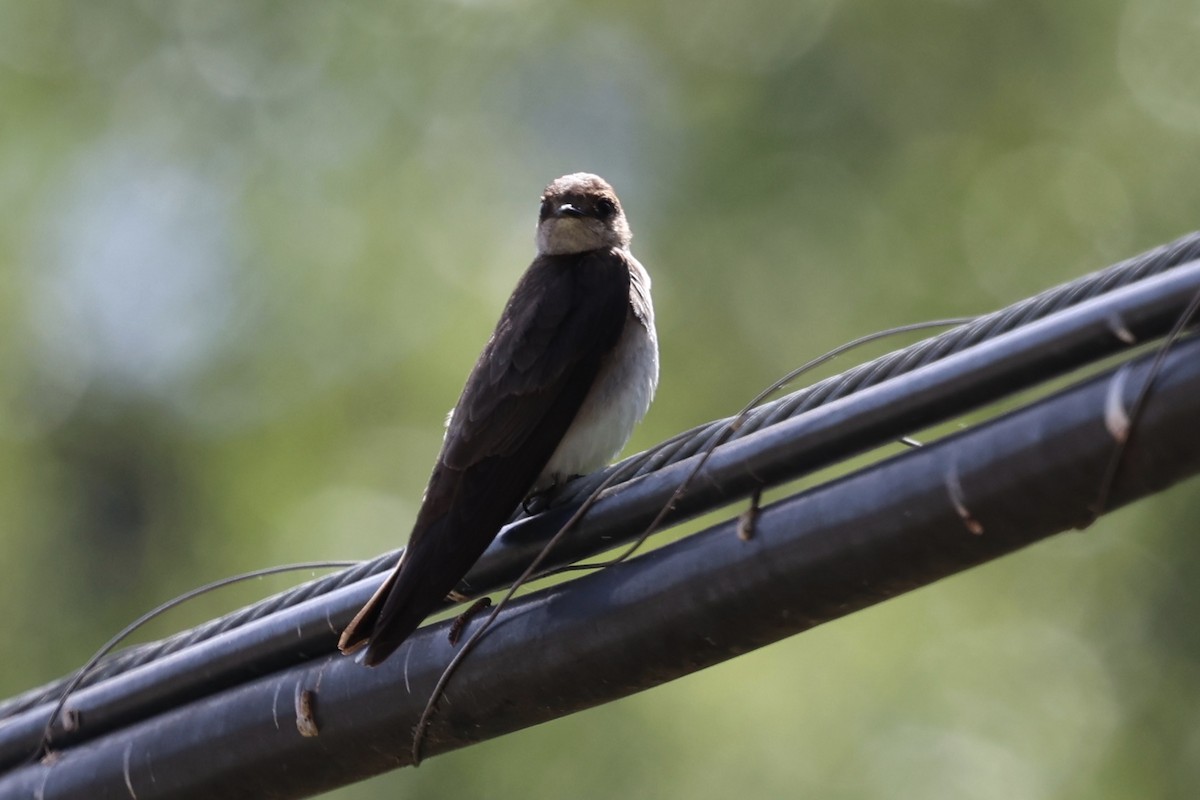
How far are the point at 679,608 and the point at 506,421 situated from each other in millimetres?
1527

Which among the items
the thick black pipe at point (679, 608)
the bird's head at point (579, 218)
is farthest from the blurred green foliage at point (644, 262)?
the thick black pipe at point (679, 608)

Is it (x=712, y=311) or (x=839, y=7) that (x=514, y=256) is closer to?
(x=712, y=311)

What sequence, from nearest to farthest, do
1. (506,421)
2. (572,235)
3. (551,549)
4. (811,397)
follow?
(811,397) < (551,549) < (506,421) < (572,235)

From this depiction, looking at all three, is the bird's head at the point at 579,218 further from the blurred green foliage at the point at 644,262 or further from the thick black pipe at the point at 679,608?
the blurred green foliage at the point at 644,262

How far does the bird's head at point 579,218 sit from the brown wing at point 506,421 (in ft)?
0.99

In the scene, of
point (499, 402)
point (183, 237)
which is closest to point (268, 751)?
point (499, 402)

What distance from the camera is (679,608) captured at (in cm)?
345

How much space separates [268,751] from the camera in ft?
13.3

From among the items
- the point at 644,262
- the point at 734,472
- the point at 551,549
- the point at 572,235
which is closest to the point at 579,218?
the point at 572,235

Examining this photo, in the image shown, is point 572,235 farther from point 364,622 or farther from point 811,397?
point 811,397

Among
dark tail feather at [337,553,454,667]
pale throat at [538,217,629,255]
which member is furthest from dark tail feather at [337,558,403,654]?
pale throat at [538,217,629,255]

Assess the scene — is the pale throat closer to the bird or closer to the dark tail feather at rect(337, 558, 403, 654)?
the bird

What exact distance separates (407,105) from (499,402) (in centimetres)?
1572

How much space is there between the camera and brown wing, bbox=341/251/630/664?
3.99 m
